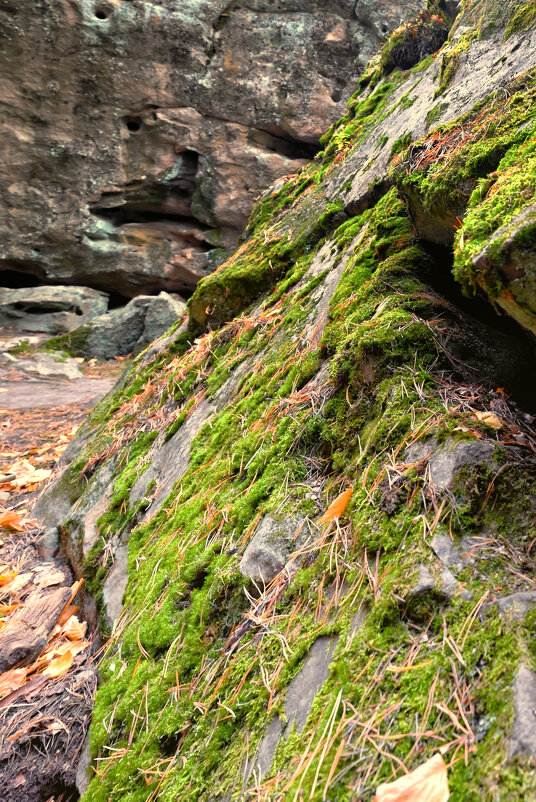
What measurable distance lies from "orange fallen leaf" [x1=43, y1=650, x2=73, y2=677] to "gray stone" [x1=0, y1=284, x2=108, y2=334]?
12589mm

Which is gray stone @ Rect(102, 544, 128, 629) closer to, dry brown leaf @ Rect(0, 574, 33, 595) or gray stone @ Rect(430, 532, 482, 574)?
dry brown leaf @ Rect(0, 574, 33, 595)

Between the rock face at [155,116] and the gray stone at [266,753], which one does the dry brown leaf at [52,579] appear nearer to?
the gray stone at [266,753]

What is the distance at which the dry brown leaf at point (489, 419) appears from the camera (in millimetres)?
1374

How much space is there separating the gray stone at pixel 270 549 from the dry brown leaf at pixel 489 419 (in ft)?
2.15

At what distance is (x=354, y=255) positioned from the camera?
8.82 feet

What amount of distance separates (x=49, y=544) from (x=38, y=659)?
3.67 feet

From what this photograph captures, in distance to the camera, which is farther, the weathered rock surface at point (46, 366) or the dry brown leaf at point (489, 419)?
the weathered rock surface at point (46, 366)

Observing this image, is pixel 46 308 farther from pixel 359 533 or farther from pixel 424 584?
pixel 424 584

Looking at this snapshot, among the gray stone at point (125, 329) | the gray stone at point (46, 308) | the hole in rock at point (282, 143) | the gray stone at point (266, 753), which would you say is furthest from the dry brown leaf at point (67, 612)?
the hole in rock at point (282, 143)

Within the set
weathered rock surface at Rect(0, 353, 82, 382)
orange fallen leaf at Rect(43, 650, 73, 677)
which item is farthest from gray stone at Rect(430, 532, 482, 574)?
weathered rock surface at Rect(0, 353, 82, 382)

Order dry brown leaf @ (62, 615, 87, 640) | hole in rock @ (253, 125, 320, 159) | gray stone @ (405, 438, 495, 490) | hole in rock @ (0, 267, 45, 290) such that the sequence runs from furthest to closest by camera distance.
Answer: hole in rock @ (0, 267, 45, 290) < hole in rock @ (253, 125, 320, 159) < dry brown leaf @ (62, 615, 87, 640) < gray stone @ (405, 438, 495, 490)

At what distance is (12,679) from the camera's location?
2.17 meters

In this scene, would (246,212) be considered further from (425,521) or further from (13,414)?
(425,521)

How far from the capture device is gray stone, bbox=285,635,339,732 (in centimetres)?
117
